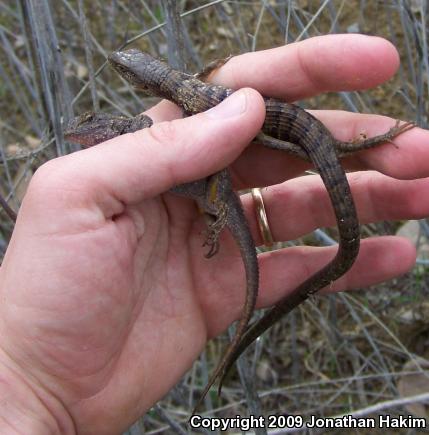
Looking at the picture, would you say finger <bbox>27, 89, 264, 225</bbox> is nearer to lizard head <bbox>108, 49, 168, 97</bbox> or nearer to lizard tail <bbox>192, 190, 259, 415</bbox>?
lizard tail <bbox>192, 190, 259, 415</bbox>

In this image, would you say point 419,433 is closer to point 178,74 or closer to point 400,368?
point 400,368

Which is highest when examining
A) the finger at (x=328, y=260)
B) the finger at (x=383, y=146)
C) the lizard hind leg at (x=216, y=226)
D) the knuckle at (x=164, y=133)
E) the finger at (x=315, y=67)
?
the knuckle at (x=164, y=133)

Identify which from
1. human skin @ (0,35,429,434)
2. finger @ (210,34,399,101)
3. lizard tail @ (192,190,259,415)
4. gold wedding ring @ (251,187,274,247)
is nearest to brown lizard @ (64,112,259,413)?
lizard tail @ (192,190,259,415)

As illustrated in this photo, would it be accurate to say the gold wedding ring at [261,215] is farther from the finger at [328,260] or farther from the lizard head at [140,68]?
the lizard head at [140,68]

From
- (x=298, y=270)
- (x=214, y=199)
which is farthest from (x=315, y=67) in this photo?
(x=298, y=270)

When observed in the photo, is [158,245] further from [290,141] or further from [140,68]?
[140,68]

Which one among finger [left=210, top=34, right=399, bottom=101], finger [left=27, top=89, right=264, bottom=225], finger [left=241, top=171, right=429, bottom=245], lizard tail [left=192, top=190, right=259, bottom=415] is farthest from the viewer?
finger [left=241, top=171, right=429, bottom=245]

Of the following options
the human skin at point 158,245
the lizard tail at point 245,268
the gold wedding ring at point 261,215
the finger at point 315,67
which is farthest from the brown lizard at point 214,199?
the finger at point 315,67
